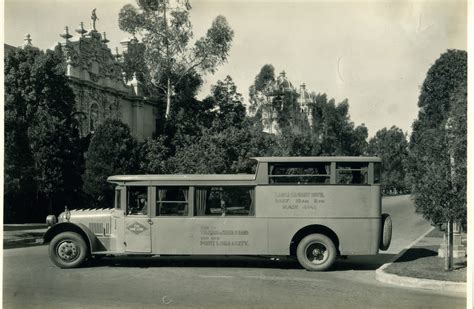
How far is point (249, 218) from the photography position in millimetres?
12984

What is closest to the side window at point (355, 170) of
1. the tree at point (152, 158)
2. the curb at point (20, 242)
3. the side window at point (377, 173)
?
the side window at point (377, 173)

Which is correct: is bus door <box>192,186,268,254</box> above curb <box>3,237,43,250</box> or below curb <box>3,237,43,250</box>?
above

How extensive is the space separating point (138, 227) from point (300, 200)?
3.91 meters

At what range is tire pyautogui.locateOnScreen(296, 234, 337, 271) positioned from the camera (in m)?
13.0

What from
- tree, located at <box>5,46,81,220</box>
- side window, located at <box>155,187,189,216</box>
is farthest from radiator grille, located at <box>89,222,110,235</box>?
tree, located at <box>5,46,81,220</box>

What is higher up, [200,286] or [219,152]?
[219,152]

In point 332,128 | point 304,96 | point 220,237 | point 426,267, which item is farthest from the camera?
point 332,128

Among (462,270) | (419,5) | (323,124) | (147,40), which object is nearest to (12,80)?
(147,40)

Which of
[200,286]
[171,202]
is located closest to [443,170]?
[200,286]

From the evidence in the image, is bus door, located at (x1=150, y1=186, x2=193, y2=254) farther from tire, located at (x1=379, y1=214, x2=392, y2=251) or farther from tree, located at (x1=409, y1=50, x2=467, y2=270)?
tree, located at (x1=409, y1=50, x2=467, y2=270)

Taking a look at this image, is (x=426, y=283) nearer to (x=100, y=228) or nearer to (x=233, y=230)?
(x=233, y=230)

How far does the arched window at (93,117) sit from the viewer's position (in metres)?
33.6

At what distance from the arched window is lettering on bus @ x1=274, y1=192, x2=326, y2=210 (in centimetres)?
2279

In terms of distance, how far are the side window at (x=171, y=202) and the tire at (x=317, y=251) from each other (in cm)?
291
